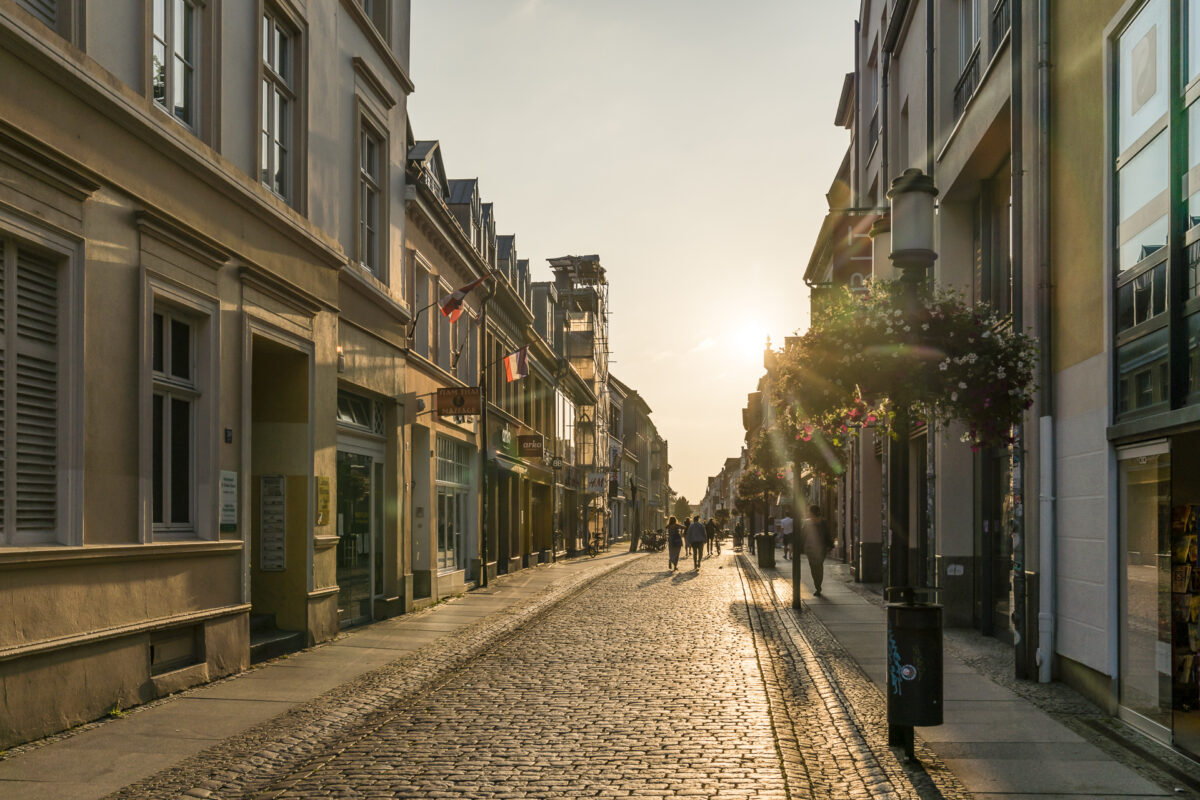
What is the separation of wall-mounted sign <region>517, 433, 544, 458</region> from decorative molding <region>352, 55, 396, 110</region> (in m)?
16.4

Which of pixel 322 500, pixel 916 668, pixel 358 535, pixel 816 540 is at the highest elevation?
pixel 322 500

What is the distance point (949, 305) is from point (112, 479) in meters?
6.69

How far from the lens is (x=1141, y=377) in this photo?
8.51 m

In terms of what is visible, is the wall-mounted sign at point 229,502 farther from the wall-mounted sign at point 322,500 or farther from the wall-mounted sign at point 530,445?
the wall-mounted sign at point 530,445

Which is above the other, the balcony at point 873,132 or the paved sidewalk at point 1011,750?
the balcony at point 873,132

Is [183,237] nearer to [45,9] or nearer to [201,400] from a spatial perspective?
[201,400]

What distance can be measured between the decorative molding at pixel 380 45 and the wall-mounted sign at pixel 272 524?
678 centimetres

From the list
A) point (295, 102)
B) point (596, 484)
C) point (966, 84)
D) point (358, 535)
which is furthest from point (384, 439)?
point (596, 484)

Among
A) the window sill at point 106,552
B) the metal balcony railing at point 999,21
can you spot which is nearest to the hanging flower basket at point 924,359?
the window sill at point 106,552

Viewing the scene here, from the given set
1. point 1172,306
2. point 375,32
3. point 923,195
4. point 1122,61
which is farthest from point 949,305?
point 375,32

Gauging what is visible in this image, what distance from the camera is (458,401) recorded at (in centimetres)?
2011

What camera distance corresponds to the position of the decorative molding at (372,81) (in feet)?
53.6

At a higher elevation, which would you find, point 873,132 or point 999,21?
point 873,132

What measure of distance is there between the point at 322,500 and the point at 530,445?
1966 centimetres
